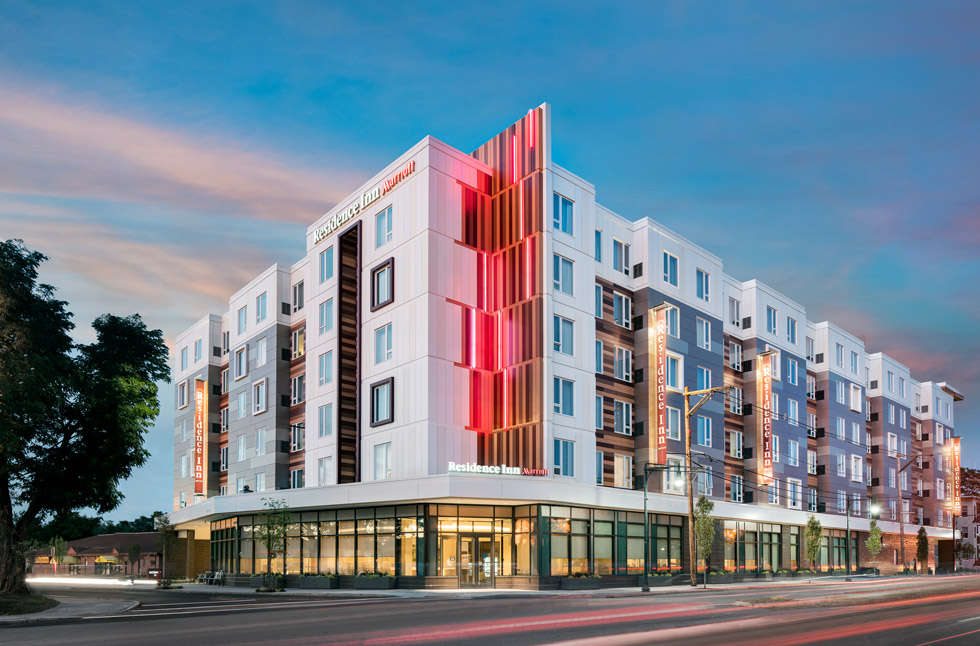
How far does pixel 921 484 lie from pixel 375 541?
83925 millimetres

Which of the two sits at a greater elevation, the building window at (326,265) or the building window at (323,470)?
the building window at (326,265)

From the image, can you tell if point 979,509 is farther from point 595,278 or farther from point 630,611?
point 630,611

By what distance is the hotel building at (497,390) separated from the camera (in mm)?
49156

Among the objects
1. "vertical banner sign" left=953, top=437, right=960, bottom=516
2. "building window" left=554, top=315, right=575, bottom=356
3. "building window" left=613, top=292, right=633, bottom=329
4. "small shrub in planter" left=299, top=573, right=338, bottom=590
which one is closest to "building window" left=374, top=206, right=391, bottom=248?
"building window" left=554, top=315, right=575, bottom=356

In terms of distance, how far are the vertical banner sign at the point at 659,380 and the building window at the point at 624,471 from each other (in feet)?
5.69

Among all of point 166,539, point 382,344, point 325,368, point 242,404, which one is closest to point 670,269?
point 382,344

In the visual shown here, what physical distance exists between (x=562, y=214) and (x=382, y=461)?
18.6 metres

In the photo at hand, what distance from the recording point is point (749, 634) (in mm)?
21953

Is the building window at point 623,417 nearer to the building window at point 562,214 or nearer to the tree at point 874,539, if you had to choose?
the building window at point 562,214

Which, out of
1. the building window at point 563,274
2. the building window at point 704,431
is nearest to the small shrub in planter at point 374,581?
the building window at point 563,274

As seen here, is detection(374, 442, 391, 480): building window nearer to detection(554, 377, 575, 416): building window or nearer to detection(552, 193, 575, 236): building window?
detection(554, 377, 575, 416): building window

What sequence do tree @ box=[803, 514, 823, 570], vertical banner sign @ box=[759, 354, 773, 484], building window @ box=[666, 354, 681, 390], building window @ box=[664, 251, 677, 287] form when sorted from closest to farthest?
building window @ box=[666, 354, 681, 390], building window @ box=[664, 251, 677, 287], vertical banner sign @ box=[759, 354, 773, 484], tree @ box=[803, 514, 823, 570]

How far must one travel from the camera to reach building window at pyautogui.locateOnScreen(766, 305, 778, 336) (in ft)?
252

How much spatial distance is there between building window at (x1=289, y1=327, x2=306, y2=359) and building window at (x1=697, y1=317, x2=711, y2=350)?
29.9 metres
